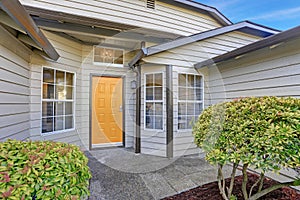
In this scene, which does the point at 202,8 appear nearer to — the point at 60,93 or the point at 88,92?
the point at 88,92

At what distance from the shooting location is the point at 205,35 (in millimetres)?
4781

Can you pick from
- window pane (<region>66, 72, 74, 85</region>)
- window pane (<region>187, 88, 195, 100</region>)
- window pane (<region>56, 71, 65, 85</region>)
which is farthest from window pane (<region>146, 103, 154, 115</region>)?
window pane (<region>56, 71, 65, 85</region>)

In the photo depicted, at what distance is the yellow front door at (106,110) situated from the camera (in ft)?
17.8

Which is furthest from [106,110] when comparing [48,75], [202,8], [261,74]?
[202,8]

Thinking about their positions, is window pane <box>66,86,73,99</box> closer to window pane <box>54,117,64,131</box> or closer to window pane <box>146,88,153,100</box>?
window pane <box>54,117,64,131</box>

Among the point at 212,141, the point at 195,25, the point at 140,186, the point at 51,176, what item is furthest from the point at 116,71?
the point at 51,176

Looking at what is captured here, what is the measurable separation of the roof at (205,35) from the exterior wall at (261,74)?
93 cm

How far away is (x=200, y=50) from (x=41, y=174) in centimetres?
465

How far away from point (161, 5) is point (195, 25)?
1.39 m

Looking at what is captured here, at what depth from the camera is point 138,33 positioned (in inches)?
201

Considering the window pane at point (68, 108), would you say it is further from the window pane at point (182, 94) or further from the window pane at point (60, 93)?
the window pane at point (182, 94)

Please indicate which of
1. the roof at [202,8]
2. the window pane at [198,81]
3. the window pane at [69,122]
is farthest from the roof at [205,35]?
the window pane at [69,122]

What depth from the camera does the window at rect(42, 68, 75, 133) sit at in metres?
4.29

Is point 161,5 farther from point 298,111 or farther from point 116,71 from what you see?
point 298,111
